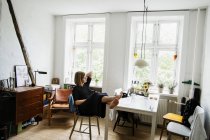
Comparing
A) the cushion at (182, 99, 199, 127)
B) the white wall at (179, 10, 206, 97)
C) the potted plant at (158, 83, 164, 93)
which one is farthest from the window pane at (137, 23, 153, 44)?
the cushion at (182, 99, 199, 127)

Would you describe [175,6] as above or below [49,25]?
Answer: above

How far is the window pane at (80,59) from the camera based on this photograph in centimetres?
477

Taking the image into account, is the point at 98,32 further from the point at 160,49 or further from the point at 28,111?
the point at 28,111

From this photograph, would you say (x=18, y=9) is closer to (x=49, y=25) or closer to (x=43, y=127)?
(x=49, y=25)

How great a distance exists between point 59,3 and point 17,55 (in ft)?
4.69

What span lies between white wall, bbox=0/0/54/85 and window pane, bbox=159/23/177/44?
2.88 metres

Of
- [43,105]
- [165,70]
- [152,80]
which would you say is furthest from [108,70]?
[43,105]

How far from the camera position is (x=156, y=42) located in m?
4.15

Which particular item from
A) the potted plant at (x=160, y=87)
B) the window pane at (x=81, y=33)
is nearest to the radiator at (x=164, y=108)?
the potted plant at (x=160, y=87)

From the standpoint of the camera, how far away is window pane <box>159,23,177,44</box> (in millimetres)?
4043

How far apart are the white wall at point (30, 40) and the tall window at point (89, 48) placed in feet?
2.17

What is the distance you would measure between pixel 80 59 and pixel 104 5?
5.73 ft

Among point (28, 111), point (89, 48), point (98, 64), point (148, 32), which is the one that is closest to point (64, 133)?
point (28, 111)

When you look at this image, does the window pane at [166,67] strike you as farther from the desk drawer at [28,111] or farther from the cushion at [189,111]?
the desk drawer at [28,111]
